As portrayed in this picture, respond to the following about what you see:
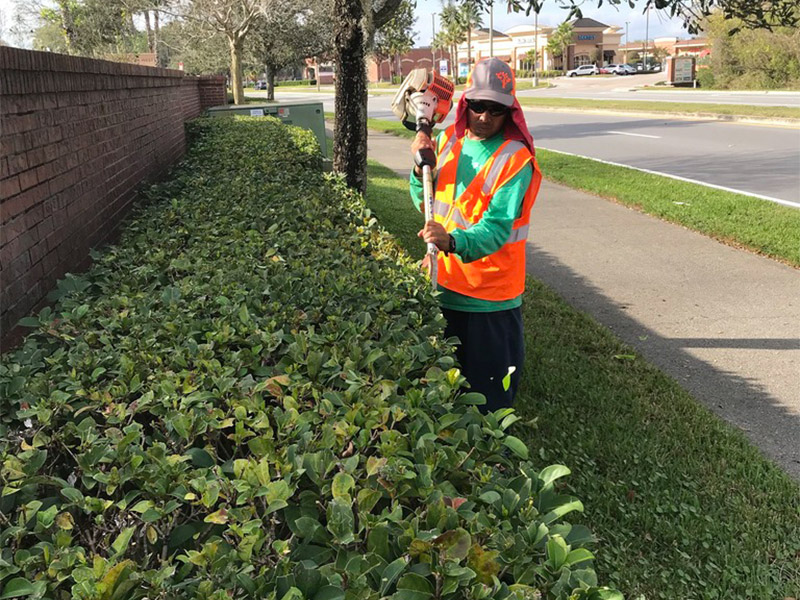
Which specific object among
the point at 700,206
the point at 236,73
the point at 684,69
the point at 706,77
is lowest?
the point at 700,206

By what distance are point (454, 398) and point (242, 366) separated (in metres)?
0.62

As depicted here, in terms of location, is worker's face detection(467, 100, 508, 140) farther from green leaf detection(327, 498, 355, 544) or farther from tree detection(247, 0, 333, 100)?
tree detection(247, 0, 333, 100)

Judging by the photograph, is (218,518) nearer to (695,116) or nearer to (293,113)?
(293,113)

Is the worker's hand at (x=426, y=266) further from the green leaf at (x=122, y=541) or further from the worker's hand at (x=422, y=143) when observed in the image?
the green leaf at (x=122, y=541)

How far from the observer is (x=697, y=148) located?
53.3 feet

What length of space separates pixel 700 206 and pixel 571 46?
100001 mm

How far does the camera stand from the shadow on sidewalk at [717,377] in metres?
4.11

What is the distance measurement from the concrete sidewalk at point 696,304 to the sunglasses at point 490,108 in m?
2.39

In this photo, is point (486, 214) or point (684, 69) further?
point (684, 69)

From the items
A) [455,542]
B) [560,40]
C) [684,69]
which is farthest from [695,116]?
[560,40]

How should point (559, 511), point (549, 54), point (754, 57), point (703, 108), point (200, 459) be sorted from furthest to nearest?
point (549, 54) → point (754, 57) → point (703, 108) → point (200, 459) → point (559, 511)

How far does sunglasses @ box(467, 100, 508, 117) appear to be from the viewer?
3.10 metres

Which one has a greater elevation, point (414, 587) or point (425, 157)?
point (425, 157)

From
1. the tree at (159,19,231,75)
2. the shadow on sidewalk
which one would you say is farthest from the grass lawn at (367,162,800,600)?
the tree at (159,19,231,75)
